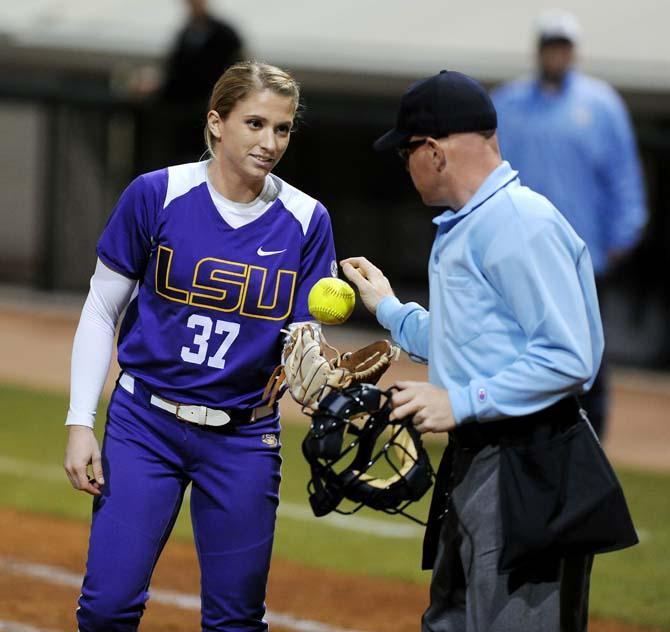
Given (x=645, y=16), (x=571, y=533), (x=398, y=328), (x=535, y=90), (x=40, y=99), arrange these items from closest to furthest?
(x=571, y=533) → (x=398, y=328) → (x=535, y=90) → (x=645, y=16) → (x=40, y=99)

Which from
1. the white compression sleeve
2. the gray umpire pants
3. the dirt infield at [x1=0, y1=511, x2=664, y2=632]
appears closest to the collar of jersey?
the gray umpire pants

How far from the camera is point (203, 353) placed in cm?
427

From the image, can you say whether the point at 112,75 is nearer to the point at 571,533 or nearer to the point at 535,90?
the point at 535,90

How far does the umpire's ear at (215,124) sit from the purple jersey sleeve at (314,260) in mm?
365

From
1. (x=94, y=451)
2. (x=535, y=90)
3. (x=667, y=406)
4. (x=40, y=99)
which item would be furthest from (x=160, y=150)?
(x=94, y=451)

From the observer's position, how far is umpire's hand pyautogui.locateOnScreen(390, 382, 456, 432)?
11.9 ft

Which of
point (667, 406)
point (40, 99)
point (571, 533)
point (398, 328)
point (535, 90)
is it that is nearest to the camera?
point (571, 533)

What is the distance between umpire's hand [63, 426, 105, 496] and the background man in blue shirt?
1.01 meters

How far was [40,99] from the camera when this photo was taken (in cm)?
1538

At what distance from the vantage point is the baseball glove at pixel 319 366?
4.02m

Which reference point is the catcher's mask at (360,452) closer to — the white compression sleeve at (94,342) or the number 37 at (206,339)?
the number 37 at (206,339)

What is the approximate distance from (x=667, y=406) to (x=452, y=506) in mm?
8099

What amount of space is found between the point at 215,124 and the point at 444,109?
0.86 meters

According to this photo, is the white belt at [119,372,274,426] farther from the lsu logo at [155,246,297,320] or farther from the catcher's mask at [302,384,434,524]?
the catcher's mask at [302,384,434,524]
